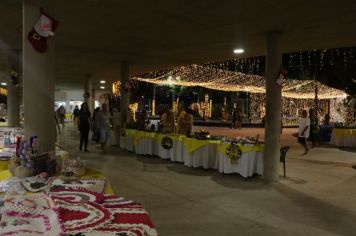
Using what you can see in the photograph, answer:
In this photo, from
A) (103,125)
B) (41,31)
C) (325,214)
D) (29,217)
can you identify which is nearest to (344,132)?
(103,125)

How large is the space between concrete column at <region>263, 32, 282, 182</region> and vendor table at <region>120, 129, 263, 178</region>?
0.20 metres

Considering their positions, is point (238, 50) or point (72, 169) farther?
point (238, 50)

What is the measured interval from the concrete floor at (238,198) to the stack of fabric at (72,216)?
88.5 inches

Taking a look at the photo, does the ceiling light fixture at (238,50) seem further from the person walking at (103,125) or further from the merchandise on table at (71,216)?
the merchandise on table at (71,216)

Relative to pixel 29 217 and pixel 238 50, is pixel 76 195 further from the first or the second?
pixel 238 50

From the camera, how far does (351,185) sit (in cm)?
750

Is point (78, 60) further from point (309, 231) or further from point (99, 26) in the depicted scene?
point (309, 231)

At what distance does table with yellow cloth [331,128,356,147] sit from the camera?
48.3 ft

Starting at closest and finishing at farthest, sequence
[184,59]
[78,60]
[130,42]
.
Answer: [130,42], [184,59], [78,60]

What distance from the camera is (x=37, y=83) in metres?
4.48

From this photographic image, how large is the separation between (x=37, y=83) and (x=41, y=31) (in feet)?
2.04

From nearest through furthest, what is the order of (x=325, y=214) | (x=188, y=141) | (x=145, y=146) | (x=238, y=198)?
(x=325, y=214), (x=238, y=198), (x=188, y=141), (x=145, y=146)

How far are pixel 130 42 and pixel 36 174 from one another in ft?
21.0

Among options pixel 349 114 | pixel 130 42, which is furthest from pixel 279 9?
pixel 349 114
